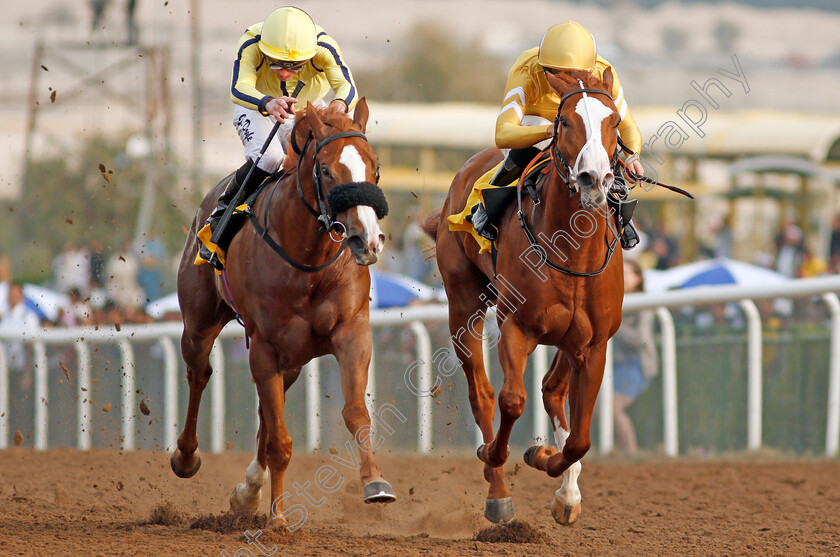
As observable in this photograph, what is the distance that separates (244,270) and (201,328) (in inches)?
49.7

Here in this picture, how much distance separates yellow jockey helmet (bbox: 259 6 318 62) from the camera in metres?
5.94

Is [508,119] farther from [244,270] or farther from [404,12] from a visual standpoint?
[404,12]

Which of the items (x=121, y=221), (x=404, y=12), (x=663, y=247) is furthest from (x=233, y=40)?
(x=663, y=247)

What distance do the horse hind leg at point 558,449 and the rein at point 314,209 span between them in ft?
4.70

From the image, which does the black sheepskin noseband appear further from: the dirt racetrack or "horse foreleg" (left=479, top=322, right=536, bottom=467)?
the dirt racetrack

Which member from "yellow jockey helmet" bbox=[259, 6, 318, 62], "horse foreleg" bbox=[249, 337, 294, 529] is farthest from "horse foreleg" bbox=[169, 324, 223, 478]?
"yellow jockey helmet" bbox=[259, 6, 318, 62]

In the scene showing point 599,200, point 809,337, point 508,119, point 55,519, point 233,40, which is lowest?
point 55,519

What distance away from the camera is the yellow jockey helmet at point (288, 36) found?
5.94 m

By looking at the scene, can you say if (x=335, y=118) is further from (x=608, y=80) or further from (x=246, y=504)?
(x=246, y=504)

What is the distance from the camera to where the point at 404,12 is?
221ft

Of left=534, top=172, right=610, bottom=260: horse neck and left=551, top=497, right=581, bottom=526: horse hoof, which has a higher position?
left=534, top=172, right=610, bottom=260: horse neck

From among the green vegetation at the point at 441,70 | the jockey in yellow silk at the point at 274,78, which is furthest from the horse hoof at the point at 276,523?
the green vegetation at the point at 441,70

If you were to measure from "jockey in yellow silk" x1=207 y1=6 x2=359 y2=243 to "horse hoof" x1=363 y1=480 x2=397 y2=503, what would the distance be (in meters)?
1.84

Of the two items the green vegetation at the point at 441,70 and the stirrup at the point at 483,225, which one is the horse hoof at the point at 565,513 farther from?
the green vegetation at the point at 441,70
